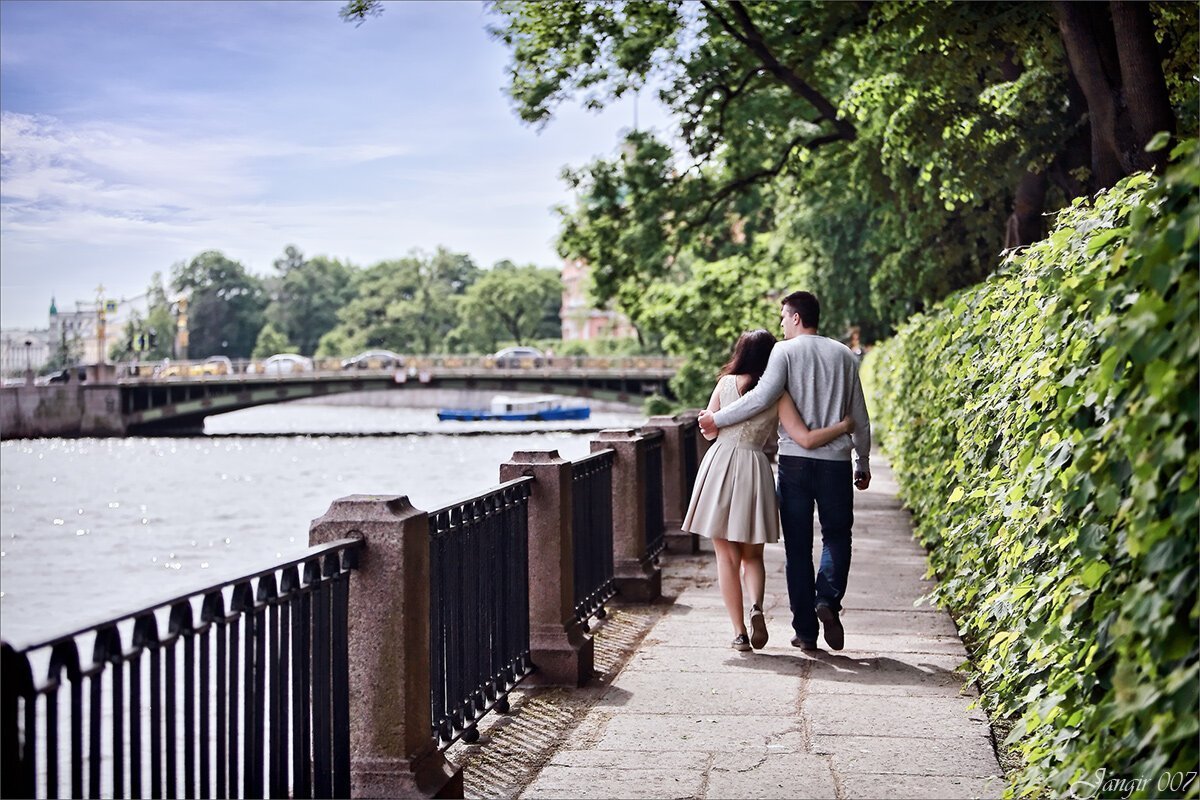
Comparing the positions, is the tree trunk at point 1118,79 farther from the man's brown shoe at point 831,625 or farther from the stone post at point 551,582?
the stone post at point 551,582

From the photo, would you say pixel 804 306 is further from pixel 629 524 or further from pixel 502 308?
pixel 502 308

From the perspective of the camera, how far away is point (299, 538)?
120 ft

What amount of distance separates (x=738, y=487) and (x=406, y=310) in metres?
115

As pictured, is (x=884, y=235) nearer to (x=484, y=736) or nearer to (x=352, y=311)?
(x=484, y=736)

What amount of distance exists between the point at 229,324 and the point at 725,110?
124102 millimetres

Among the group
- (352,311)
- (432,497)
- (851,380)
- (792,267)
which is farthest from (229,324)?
(851,380)

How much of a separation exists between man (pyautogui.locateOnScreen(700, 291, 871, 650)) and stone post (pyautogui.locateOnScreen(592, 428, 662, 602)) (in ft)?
7.30

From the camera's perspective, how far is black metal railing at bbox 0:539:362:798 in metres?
2.87

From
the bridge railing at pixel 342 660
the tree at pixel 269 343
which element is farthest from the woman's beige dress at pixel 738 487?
the tree at pixel 269 343

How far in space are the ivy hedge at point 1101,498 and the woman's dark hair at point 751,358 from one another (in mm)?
1582

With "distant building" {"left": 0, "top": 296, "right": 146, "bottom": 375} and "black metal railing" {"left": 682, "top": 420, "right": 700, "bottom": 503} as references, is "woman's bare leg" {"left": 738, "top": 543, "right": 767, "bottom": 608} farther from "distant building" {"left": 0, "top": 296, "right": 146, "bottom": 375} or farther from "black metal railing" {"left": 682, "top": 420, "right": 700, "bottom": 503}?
"distant building" {"left": 0, "top": 296, "right": 146, "bottom": 375}

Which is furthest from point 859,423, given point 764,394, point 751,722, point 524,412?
point 524,412

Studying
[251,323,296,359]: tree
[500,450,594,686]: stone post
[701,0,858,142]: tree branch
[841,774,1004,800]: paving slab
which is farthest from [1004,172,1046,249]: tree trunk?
[251,323,296,359]: tree

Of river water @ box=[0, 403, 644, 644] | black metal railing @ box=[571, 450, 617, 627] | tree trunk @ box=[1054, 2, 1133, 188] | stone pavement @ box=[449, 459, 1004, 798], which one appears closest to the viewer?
stone pavement @ box=[449, 459, 1004, 798]
